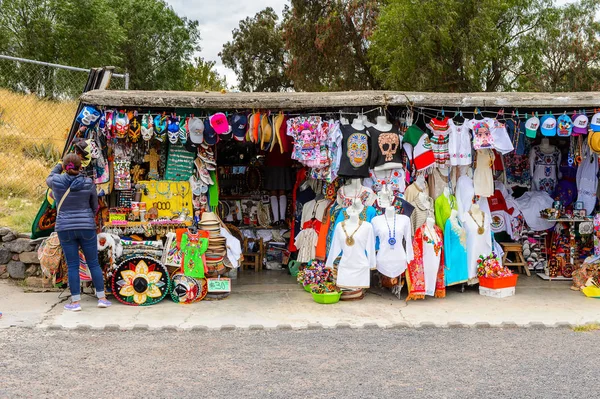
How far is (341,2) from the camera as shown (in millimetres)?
23125

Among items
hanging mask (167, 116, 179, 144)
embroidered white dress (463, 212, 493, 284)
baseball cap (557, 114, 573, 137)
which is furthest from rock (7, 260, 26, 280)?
baseball cap (557, 114, 573, 137)

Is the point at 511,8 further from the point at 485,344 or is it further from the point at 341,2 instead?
the point at 485,344

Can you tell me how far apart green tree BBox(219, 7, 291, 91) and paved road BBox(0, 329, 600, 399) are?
27.2 m

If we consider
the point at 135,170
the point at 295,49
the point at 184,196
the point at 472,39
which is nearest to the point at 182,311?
the point at 184,196

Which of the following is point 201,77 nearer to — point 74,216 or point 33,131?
point 33,131

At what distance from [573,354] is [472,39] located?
607 inches

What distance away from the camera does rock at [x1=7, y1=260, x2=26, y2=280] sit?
808cm

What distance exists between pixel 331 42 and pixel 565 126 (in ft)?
53.8

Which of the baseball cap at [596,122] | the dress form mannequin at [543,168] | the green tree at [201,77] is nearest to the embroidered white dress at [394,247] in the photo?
the baseball cap at [596,122]

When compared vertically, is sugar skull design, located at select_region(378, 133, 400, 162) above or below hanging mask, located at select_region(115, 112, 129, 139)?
below

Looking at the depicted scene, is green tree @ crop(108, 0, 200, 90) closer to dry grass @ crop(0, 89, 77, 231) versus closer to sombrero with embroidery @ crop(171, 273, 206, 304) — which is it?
dry grass @ crop(0, 89, 77, 231)

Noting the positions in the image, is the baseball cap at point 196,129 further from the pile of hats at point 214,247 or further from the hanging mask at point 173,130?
the pile of hats at point 214,247

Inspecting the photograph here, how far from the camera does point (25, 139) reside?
12.4 metres

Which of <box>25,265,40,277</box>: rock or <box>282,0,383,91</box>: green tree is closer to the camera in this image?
<box>25,265,40,277</box>: rock
